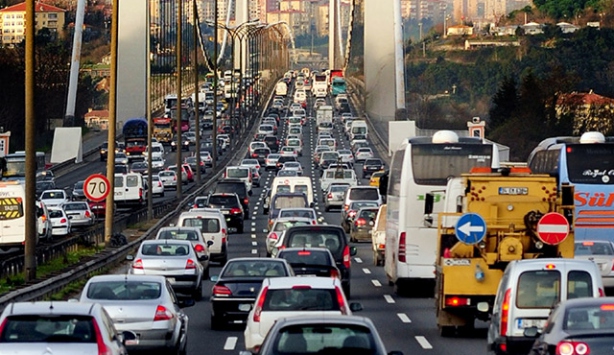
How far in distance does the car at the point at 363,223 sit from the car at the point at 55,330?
3691 centimetres

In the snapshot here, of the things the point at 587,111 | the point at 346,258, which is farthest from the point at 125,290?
the point at 587,111

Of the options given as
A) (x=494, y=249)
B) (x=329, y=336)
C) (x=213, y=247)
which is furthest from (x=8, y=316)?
(x=213, y=247)

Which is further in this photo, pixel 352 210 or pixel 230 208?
pixel 230 208

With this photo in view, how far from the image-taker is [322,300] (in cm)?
1883

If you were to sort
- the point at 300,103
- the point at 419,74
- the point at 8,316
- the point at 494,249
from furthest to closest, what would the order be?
the point at 300,103
the point at 419,74
the point at 494,249
the point at 8,316

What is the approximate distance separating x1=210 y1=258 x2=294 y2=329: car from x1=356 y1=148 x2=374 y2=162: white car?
8094cm

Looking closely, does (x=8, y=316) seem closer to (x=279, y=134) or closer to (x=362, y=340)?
(x=362, y=340)

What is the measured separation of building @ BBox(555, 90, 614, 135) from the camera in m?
116

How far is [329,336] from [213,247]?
28836 mm

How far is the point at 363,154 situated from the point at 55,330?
93.8 meters

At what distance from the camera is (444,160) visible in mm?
31797

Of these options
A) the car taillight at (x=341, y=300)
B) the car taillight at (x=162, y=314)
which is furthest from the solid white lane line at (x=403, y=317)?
the car taillight at (x=341, y=300)

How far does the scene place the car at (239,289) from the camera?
1009 inches

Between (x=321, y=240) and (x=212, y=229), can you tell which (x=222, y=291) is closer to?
(x=321, y=240)
